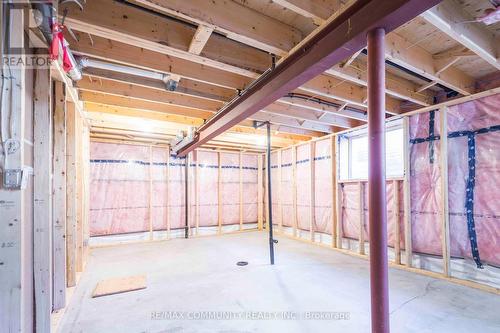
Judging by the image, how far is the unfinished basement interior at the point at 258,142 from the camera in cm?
147

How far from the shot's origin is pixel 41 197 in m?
1.88

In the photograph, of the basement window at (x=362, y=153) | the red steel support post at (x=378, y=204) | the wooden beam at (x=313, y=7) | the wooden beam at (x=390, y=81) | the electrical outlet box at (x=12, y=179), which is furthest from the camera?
the basement window at (x=362, y=153)

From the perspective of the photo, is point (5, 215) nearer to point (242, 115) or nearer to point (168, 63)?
point (168, 63)

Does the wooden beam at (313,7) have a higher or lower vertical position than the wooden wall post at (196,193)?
higher

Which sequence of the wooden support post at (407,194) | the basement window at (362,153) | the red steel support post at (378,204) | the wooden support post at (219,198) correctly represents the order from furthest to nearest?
the wooden support post at (219,198) → the basement window at (362,153) → the wooden support post at (407,194) → the red steel support post at (378,204)

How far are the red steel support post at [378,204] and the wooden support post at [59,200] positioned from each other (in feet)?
9.16

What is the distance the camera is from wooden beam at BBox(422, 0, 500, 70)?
5.58 feet

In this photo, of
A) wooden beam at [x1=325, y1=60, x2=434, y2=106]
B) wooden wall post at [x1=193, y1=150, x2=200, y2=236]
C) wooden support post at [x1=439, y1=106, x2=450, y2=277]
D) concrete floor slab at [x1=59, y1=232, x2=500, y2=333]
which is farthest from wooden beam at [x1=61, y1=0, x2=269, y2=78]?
wooden wall post at [x1=193, y1=150, x2=200, y2=236]

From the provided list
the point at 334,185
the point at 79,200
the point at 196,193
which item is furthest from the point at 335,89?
the point at 196,193

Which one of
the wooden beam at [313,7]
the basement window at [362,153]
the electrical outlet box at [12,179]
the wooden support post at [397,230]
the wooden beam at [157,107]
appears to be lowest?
the wooden support post at [397,230]

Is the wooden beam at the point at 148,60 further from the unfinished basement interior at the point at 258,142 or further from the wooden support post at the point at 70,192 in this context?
the wooden support post at the point at 70,192

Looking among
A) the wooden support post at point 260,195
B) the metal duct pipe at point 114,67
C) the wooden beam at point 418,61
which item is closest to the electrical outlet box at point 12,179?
the metal duct pipe at point 114,67

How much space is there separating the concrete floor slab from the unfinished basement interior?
0.02 m

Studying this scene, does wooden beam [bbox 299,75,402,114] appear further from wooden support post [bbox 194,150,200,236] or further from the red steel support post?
wooden support post [bbox 194,150,200,236]
